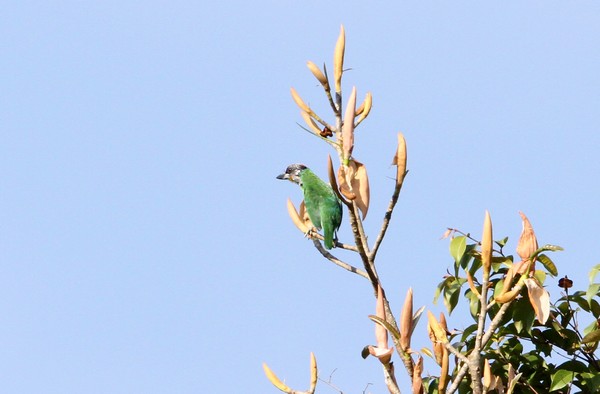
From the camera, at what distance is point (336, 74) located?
13.9 feet

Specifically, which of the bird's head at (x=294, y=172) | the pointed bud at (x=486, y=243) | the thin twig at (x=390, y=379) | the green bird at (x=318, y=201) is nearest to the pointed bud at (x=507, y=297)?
the pointed bud at (x=486, y=243)

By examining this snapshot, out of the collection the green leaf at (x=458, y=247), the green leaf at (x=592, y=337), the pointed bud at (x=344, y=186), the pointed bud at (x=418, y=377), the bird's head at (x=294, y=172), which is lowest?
the pointed bud at (x=418, y=377)

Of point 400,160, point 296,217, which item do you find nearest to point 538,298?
point 400,160

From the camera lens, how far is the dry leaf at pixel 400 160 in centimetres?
390

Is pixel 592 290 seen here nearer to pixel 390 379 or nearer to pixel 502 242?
pixel 502 242

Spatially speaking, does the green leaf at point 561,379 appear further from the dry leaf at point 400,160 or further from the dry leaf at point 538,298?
the dry leaf at point 400,160

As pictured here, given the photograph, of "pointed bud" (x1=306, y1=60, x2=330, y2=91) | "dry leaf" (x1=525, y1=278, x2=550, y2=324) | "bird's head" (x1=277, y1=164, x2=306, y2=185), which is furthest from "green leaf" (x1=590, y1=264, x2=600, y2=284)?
"bird's head" (x1=277, y1=164, x2=306, y2=185)

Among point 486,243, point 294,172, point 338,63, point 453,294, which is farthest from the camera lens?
point 294,172

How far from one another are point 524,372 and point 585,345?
32cm

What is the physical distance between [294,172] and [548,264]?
11.9 feet

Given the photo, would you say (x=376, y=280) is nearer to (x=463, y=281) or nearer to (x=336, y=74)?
(x=336, y=74)

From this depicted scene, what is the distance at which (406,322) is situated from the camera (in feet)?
12.5

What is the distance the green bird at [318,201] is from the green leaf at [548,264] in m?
1.26

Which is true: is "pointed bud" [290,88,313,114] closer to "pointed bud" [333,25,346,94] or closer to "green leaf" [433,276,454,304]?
"pointed bud" [333,25,346,94]
